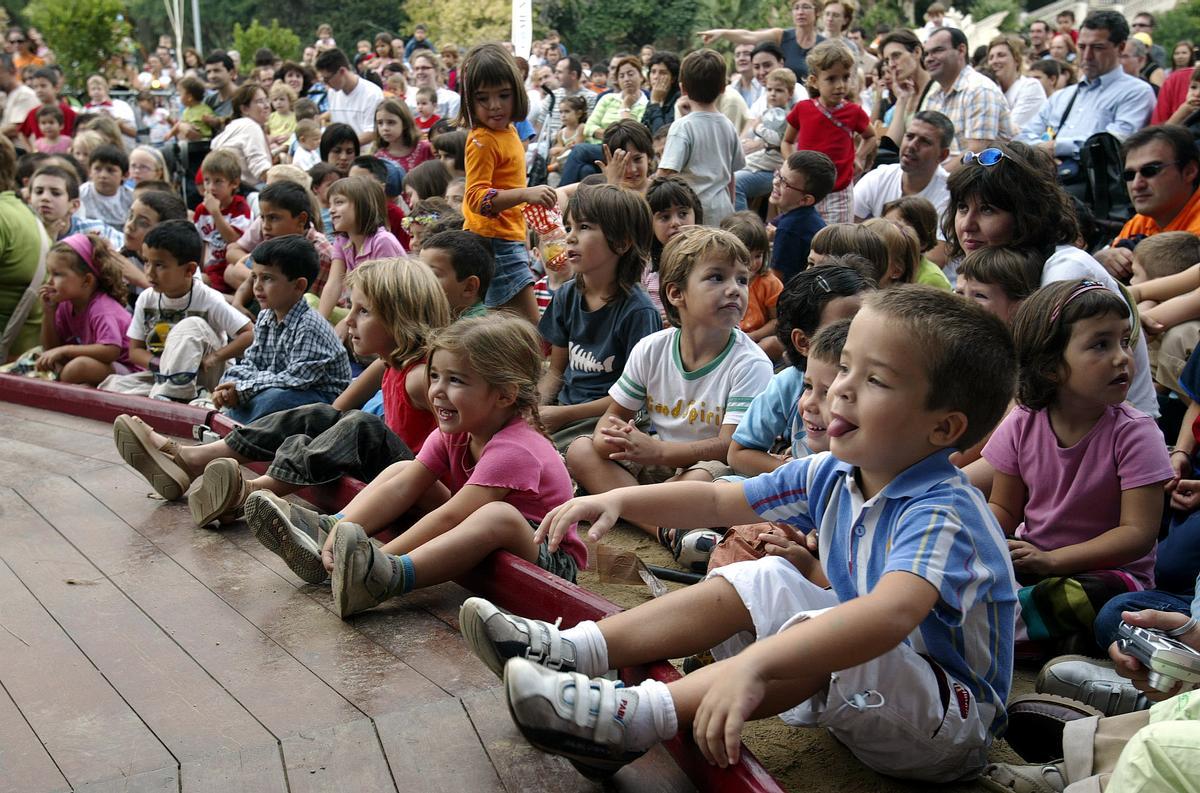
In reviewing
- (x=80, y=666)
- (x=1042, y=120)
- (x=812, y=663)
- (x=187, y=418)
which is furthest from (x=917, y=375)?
(x=1042, y=120)

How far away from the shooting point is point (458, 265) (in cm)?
492

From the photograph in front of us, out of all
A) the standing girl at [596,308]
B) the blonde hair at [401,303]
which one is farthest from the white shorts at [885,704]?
the standing girl at [596,308]

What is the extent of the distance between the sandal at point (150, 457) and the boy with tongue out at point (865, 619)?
6.87ft

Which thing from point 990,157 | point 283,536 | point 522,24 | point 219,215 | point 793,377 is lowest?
point 283,536

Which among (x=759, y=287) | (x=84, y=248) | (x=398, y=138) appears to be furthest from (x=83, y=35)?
(x=759, y=287)

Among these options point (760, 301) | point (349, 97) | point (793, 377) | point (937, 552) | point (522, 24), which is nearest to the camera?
point (937, 552)

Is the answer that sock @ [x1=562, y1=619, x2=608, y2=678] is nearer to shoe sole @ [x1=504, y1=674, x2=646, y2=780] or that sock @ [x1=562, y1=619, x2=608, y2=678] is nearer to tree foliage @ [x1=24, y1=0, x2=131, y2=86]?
shoe sole @ [x1=504, y1=674, x2=646, y2=780]

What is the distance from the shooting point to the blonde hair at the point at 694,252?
4.04 meters

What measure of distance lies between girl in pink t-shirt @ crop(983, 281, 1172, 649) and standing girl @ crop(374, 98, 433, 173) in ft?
21.3

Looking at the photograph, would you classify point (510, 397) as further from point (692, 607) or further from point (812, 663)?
point (812, 663)

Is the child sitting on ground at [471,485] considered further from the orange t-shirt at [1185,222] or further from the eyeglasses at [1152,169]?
the orange t-shirt at [1185,222]

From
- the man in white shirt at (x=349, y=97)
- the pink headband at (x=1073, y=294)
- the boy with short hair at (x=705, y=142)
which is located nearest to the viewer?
the pink headband at (x=1073, y=294)

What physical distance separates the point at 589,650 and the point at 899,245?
2.78 meters

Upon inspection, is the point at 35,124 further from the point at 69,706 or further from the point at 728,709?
the point at 728,709
